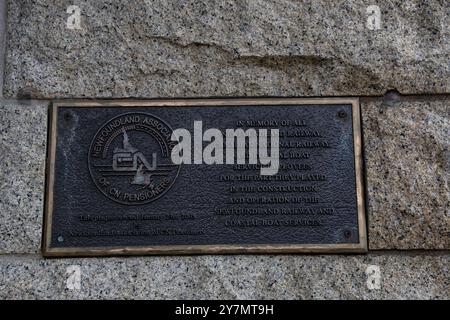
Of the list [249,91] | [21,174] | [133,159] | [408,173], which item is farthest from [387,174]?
[21,174]

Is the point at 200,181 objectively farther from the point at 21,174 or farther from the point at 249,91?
the point at 21,174

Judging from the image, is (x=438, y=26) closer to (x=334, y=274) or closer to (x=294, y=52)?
(x=294, y=52)

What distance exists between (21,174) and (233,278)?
1.26 metres

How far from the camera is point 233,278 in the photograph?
3361 millimetres

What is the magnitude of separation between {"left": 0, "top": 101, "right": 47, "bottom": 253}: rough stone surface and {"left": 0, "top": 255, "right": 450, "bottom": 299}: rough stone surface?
141 mm

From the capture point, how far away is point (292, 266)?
3.37 m

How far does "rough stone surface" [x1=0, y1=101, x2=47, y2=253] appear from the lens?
11.2 feet

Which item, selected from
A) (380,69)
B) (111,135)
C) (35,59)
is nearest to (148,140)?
(111,135)

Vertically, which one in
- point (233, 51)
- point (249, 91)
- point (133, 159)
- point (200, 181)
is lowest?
point (200, 181)

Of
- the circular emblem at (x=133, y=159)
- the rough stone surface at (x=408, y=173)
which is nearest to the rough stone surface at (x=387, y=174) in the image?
the rough stone surface at (x=408, y=173)

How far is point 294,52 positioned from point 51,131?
1403mm

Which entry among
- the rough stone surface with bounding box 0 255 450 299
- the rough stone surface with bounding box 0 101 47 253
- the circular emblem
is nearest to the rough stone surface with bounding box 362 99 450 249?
the rough stone surface with bounding box 0 255 450 299

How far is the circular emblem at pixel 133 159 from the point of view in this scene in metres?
3.50

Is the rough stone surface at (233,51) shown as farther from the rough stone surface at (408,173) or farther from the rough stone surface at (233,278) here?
the rough stone surface at (233,278)
